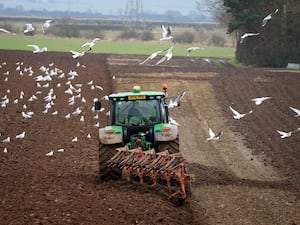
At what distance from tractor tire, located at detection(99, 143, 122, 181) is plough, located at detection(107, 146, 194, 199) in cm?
14

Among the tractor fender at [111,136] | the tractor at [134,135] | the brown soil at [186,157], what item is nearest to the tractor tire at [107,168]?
the tractor at [134,135]

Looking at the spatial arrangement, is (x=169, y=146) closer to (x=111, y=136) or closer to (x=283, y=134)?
(x=111, y=136)

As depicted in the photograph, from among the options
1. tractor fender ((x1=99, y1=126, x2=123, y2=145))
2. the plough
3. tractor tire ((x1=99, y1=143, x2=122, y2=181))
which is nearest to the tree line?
tractor fender ((x1=99, y1=126, x2=123, y2=145))

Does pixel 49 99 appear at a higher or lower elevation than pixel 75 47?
higher

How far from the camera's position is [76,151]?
1803 centimetres

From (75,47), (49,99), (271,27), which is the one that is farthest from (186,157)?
(75,47)

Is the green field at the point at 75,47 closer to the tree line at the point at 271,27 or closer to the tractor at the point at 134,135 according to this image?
the tree line at the point at 271,27

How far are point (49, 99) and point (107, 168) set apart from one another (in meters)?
13.7

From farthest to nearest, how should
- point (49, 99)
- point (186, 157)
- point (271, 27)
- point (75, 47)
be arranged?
point (75, 47), point (271, 27), point (49, 99), point (186, 157)

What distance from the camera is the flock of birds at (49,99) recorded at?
2350cm

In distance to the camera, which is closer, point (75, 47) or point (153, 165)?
point (153, 165)

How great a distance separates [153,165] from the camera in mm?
12070

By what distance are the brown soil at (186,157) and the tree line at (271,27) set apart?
1214 cm

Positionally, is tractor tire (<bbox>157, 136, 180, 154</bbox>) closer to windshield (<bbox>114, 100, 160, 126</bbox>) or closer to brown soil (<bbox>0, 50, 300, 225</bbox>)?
windshield (<bbox>114, 100, 160, 126</bbox>)
